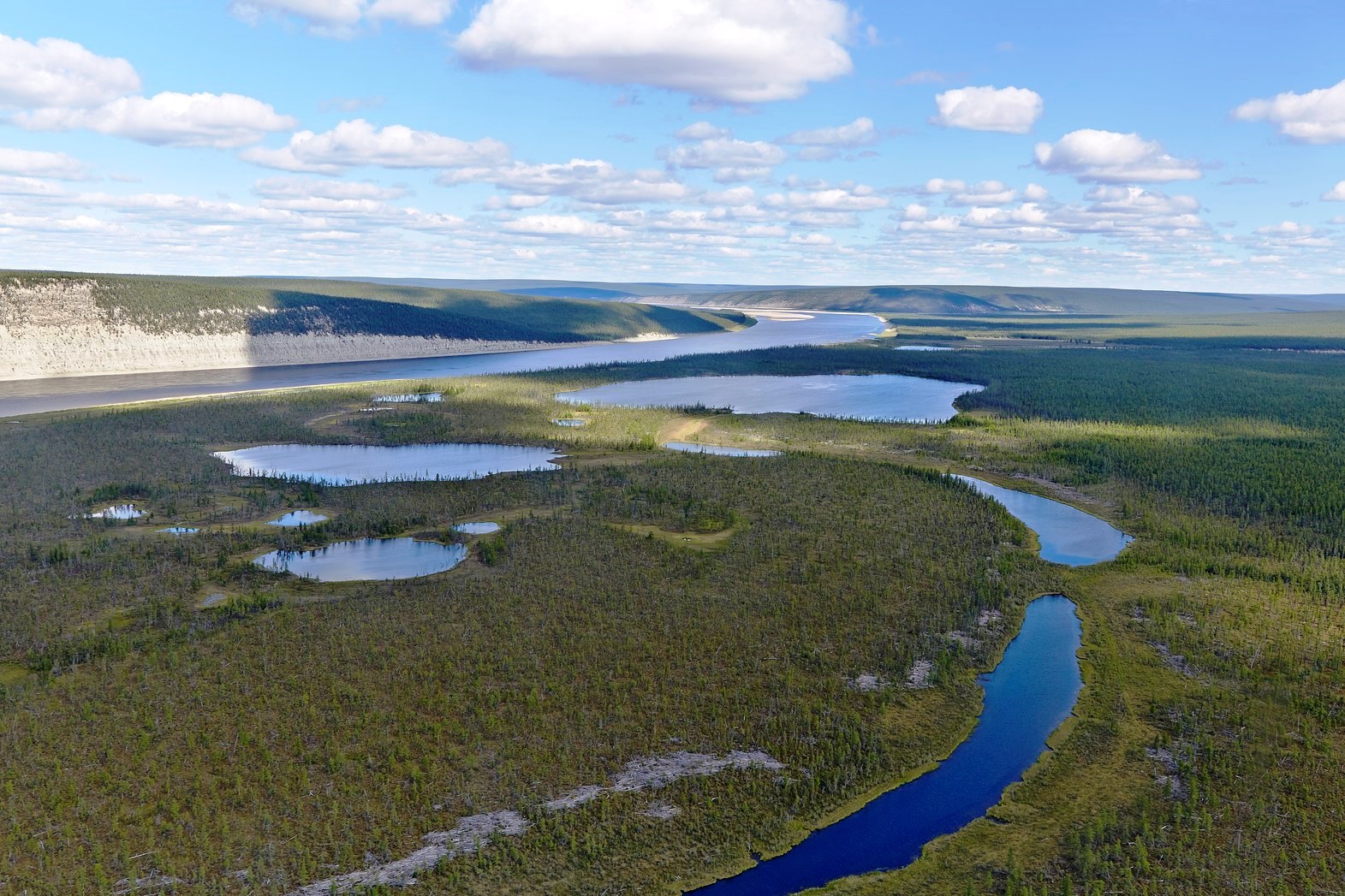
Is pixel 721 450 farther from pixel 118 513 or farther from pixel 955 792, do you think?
pixel 955 792

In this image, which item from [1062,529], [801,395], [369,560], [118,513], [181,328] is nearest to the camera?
[369,560]

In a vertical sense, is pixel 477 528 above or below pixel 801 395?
below

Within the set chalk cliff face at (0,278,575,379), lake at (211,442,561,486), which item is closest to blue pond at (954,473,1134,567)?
lake at (211,442,561,486)

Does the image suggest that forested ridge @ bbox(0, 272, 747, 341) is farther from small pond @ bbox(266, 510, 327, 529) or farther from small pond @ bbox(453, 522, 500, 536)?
small pond @ bbox(453, 522, 500, 536)

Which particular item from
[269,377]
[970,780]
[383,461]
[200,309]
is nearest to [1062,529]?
[970,780]

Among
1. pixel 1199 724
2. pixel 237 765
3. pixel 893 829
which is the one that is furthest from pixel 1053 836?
pixel 237 765
